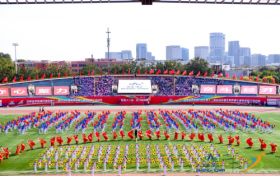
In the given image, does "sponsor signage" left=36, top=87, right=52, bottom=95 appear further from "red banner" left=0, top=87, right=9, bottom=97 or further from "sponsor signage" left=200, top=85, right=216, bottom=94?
"sponsor signage" left=200, top=85, right=216, bottom=94

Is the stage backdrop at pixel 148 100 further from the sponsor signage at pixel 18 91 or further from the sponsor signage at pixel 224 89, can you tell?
the sponsor signage at pixel 18 91

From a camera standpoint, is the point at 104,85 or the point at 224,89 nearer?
the point at 224,89

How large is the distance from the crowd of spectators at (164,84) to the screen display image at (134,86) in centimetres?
196

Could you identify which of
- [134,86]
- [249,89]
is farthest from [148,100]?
[249,89]

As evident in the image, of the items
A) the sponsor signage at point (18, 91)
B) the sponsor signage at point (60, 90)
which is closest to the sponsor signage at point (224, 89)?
the sponsor signage at point (60, 90)

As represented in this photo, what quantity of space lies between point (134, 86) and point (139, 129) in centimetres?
2394

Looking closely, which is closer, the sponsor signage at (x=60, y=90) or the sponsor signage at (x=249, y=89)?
the sponsor signage at (x=60, y=90)

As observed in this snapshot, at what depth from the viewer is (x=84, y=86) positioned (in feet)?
163

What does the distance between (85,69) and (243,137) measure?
6055cm

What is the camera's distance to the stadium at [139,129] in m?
16.3

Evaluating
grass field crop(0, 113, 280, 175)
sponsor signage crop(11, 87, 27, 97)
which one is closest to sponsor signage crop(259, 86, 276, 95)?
grass field crop(0, 113, 280, 175)

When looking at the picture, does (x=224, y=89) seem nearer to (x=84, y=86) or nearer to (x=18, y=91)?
(x=84, y=86)

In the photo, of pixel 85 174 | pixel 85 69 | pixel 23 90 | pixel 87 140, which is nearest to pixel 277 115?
pixel 87 140

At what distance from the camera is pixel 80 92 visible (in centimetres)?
4853
